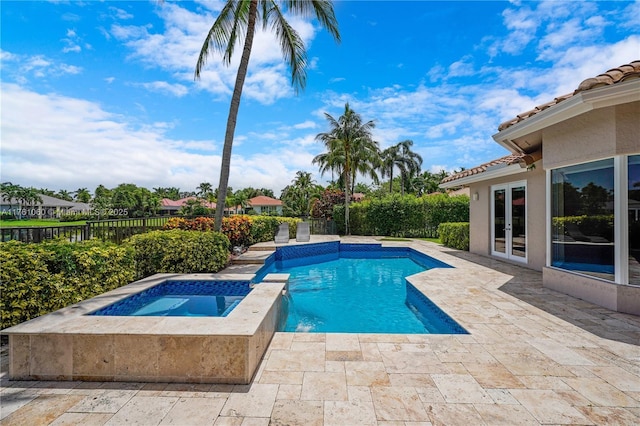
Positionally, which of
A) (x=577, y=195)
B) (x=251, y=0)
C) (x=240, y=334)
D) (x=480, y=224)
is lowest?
(x=240, y=334)

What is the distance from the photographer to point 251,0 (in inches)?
383

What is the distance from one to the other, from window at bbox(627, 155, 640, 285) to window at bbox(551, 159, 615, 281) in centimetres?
23

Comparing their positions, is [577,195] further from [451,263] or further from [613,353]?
[451,263]

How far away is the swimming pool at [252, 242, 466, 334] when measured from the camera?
19.2 ft

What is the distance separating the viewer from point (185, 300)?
6406 mm

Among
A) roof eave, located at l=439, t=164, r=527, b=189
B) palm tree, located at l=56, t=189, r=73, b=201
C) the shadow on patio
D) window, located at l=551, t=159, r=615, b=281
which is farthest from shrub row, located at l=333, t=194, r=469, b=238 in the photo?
palm tree, located at l=56, t=189, r=73, b=201

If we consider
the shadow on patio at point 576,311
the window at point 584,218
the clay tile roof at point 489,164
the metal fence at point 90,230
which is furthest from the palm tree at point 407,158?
the window at point 584,218

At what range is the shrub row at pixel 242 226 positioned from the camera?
453 inches

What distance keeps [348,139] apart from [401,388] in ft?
66.8

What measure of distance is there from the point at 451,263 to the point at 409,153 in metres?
30.9

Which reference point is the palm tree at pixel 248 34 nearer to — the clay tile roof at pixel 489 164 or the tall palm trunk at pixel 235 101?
the tall palm trunk at pixel 235 101

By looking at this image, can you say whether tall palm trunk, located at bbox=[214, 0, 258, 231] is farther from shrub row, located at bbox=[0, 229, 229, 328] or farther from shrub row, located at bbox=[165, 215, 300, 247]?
shrub row, located at bbox=[0, 229, 229, 328]

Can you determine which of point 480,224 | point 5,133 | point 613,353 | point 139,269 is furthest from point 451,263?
point 5,133

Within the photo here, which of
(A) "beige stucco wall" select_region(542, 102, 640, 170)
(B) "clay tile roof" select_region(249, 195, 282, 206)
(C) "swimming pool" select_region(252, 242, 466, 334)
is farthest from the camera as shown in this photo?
(B) "clay tile roof" select_region(249, 195, 282, 206)
